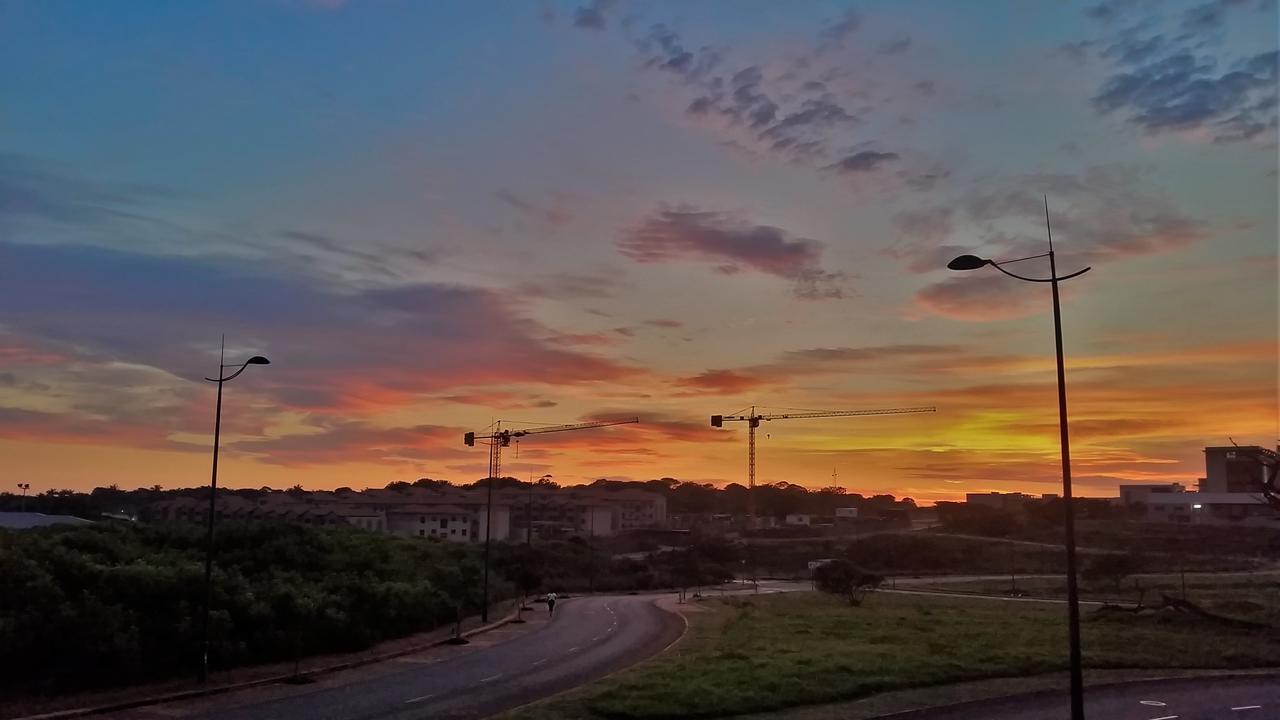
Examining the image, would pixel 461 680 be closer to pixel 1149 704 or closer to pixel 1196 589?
pixel 1149 704

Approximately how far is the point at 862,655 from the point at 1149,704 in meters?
9.70

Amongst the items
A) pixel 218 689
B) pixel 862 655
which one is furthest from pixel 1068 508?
pixel 218 689

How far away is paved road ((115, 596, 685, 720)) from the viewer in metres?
24.8

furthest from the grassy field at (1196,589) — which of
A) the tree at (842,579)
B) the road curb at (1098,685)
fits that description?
the tree at (842,579)

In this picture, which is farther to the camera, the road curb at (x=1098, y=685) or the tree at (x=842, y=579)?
the tree at (x=842, y=579)

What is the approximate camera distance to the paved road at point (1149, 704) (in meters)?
21.7

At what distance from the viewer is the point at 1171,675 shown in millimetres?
27328

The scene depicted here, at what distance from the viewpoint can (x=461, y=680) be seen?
1181 inches

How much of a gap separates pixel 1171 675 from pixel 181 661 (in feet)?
105

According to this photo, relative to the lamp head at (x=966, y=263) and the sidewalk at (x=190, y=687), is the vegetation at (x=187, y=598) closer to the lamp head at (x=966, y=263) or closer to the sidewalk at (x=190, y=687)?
the sidewalk at (x=190, y=687)

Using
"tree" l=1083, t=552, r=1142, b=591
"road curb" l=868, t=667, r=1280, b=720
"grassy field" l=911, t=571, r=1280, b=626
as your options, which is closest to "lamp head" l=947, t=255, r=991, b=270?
"road curb" l=868, t=667, r=1280, b=720

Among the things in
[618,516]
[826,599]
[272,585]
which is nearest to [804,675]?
[272,585]

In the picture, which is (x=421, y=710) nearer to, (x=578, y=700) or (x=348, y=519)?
(x=578, y=700)

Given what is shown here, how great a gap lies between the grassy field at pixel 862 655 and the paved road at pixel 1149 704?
3.01 meters
